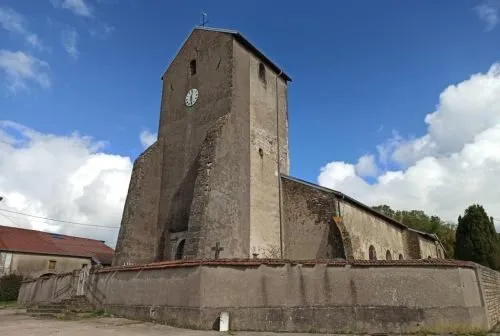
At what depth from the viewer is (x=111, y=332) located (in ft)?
31.6

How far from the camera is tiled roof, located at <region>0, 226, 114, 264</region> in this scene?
108 feet

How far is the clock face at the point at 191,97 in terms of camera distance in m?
21.0

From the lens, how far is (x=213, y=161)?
54.7 ft

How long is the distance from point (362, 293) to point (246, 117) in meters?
12.1

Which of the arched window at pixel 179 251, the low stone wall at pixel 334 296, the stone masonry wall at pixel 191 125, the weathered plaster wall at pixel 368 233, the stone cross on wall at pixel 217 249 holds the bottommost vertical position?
the low stone wall at pixel 334 296

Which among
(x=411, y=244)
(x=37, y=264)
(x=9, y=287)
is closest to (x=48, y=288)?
(x=9, y=287)

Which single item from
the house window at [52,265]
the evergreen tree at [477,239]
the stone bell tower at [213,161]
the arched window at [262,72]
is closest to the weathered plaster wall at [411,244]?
the evergreen tree at [477,239]

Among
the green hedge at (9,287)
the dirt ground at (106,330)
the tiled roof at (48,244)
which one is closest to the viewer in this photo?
the dirt ground at (106,330)

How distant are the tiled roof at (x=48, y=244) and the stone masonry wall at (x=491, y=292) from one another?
3198 centimetres

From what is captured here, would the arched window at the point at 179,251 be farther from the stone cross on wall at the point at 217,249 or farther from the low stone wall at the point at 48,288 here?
the low stone wall at the point at 48,288

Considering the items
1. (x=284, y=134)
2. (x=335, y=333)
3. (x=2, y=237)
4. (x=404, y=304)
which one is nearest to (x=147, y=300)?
(x=335, y=333)

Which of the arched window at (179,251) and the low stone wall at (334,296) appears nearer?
the low stone wall at (334,296)

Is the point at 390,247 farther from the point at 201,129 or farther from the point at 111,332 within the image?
the point at 111,332

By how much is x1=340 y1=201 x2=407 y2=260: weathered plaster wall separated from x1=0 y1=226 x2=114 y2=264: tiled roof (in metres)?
24.9
